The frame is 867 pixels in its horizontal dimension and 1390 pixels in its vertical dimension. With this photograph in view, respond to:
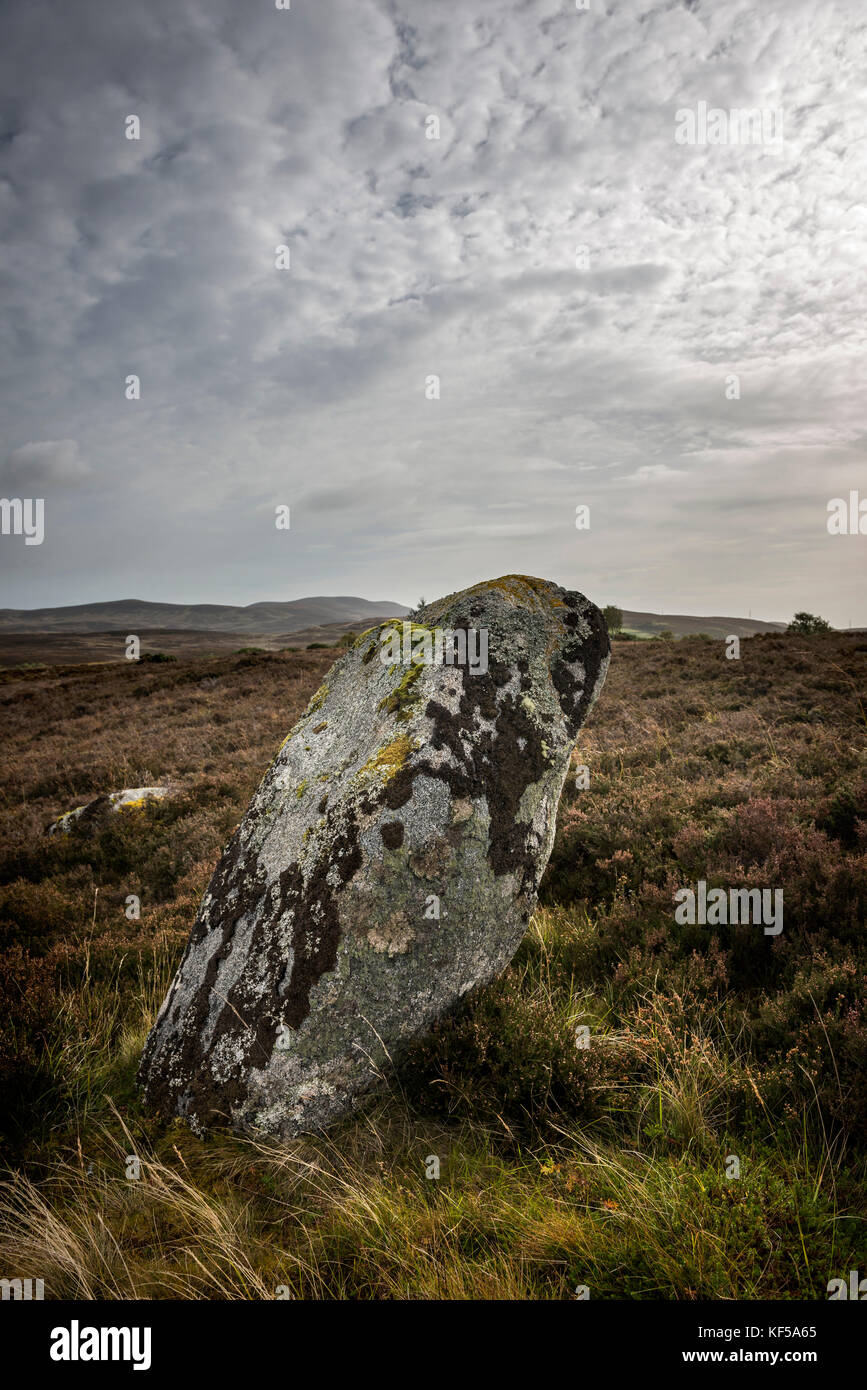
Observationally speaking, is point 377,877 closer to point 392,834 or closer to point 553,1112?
point 392,834

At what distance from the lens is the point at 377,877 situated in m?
3.60

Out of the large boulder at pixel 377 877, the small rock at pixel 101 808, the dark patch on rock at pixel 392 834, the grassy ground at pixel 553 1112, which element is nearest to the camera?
the grassy ground at pixel 553 1112

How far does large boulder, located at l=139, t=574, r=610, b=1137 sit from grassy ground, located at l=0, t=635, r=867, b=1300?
0.26 m

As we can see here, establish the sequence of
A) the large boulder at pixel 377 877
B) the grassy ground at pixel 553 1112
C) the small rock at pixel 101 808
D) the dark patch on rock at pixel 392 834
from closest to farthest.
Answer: the grassy ground at pixel 553 1112 → the large boulder at pixel 377 877 → the dark patch on rock at pixel 392 834 → the small rock at pixel 101 808

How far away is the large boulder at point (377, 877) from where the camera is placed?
11.3ft

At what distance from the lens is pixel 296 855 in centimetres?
401

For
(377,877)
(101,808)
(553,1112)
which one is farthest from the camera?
(101,808)

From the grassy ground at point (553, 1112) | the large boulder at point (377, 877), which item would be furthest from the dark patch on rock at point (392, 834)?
the grassy ground at point (553, 1112)

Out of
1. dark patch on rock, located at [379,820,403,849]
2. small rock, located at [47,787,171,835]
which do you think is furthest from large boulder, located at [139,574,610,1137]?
small rock, located at [47,787,171,835]

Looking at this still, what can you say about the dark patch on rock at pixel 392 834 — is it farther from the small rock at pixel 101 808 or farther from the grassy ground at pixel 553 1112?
the small rock at pixel 101 808

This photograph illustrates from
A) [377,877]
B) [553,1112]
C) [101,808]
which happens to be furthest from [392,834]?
[101,808]

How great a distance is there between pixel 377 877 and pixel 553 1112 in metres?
1.52

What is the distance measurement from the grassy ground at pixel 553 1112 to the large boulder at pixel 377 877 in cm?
26

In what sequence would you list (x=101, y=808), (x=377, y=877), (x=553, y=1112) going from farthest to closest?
(x=101, y=808) < (x=377, y=877) < (x=553, y=1112)
